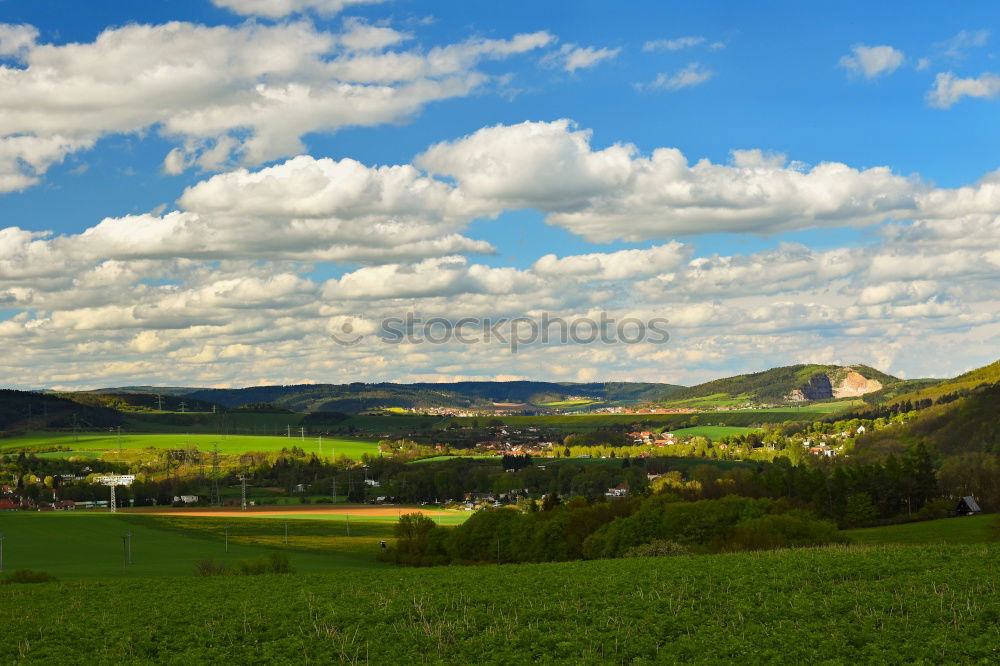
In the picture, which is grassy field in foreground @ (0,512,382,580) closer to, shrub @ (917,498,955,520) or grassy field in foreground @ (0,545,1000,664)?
grassy field in foreground @ (0,545,1000,664)

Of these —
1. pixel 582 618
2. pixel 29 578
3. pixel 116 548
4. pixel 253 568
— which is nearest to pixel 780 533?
pixel 253 568

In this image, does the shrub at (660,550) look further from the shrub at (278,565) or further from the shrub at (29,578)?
the shrub at (29,578)

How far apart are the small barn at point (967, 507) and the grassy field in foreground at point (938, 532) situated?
52.2 feet

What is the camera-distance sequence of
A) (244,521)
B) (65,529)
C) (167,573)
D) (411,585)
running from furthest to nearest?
(244,521) → (65,529) → (167,573) → (411,585)

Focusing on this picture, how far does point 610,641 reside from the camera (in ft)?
130

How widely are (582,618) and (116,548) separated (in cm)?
10962

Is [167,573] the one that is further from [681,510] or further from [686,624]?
[686,624]

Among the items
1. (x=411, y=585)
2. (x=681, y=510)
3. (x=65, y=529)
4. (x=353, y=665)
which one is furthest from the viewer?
(x=65, y=529)

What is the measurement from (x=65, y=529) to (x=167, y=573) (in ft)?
221

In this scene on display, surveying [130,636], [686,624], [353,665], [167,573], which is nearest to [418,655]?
[353,665]

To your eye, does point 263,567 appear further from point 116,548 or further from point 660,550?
Result: point 116,548

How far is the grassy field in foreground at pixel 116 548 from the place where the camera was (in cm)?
10581

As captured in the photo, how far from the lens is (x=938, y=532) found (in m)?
104

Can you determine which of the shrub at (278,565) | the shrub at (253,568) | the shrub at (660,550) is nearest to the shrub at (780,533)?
the shrub at (660,550)
